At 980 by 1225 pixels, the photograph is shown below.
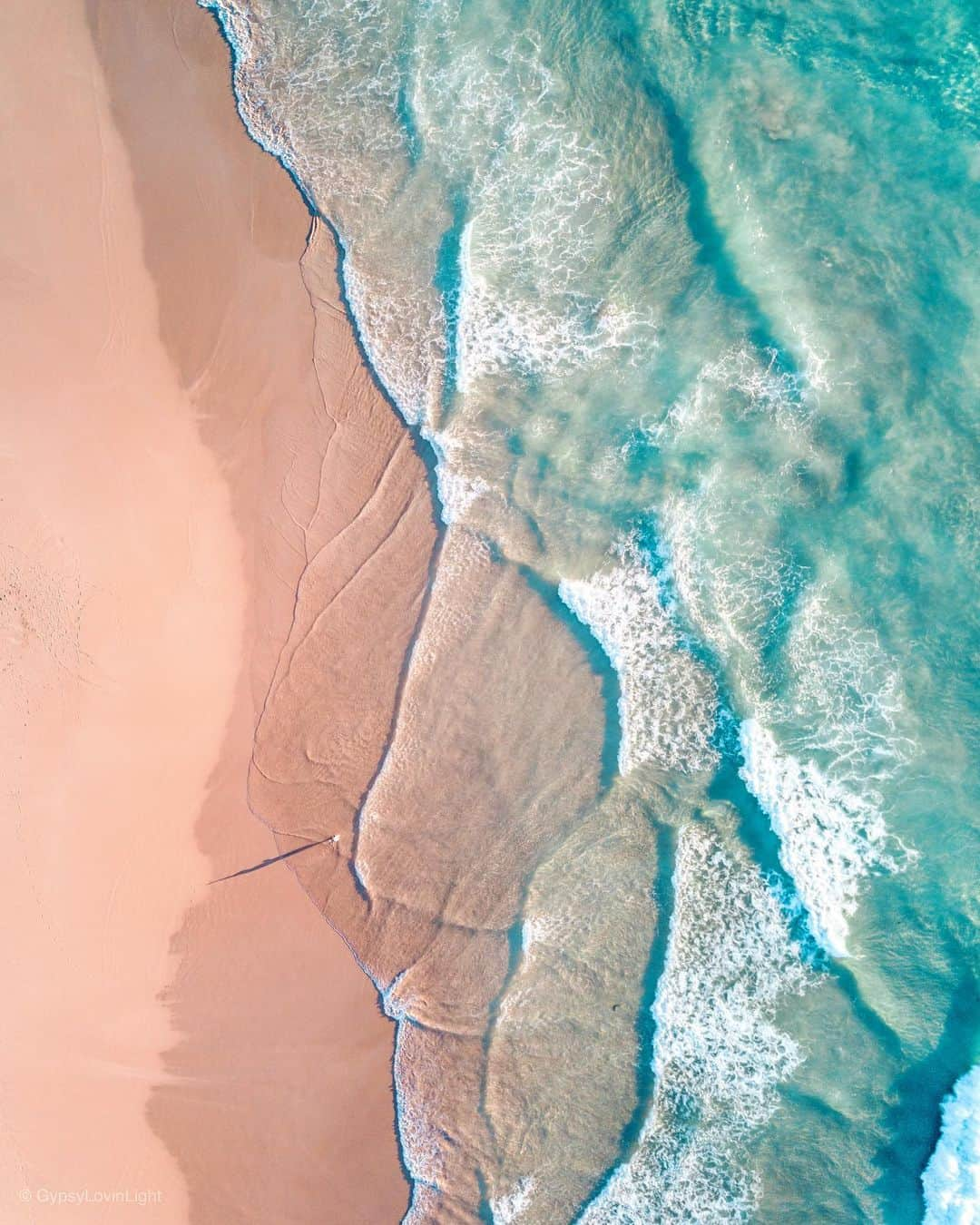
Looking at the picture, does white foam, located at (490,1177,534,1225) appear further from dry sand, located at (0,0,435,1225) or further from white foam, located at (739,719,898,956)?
white foam, located at (739,719,898,956)

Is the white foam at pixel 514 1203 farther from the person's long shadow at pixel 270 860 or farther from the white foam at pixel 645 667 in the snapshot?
the white foam at pixel 645 667

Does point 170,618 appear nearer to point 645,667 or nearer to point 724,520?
point 645,667

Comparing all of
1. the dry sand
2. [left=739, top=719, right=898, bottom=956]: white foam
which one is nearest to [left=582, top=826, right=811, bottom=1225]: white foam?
[left=739, top=719, right=898, bottom=956]: white foam

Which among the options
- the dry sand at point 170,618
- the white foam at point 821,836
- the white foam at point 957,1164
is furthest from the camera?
the dry sand at point 170,618

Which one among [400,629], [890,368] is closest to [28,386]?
[400,629]

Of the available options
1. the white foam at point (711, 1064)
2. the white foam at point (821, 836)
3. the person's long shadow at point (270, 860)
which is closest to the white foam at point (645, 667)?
the white foam at point (821, 836)

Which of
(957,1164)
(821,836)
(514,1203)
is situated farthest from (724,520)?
(514,1203)
